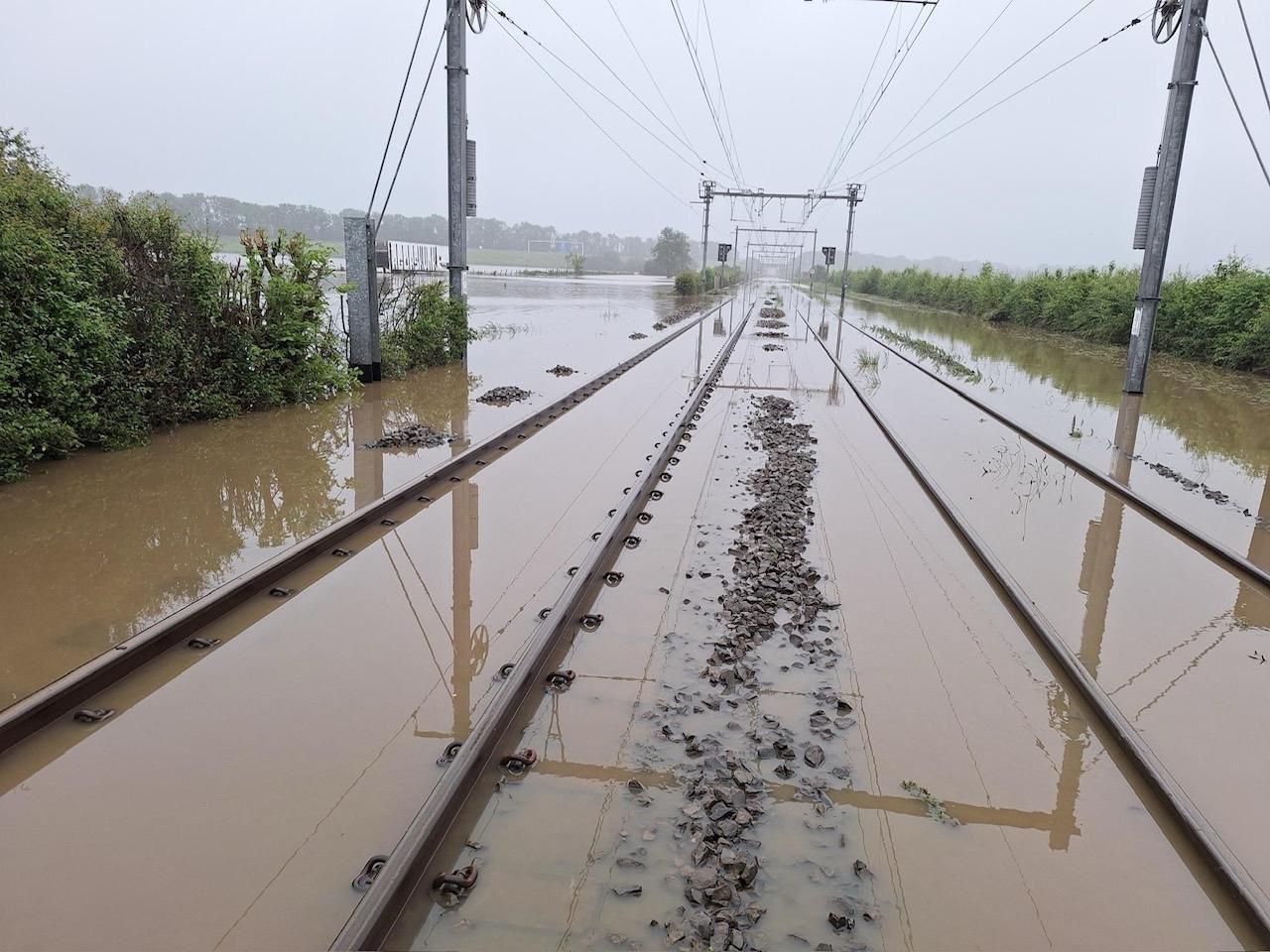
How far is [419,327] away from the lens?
14570 mm

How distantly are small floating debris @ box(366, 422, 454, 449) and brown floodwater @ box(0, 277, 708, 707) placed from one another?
0.21 metres

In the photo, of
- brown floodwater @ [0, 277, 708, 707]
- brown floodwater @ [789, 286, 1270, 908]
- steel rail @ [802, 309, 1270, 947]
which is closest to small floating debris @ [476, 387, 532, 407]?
brown floodwater @ [0, 277, 708, 707]

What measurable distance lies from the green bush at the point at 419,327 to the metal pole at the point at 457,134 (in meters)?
0.44

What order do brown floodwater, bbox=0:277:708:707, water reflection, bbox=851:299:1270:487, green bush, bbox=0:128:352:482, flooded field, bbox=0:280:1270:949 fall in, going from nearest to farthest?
flooded field, bbox=0:280:1270:949 → brown floodwater, bbox=0:277:708:707 → green bush, bbox=0:128:352:482 → water reflection, bbox=851:299:1270:487

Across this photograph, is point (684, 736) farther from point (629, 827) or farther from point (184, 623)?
point (184, 623)

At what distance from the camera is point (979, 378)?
1762 centimetres

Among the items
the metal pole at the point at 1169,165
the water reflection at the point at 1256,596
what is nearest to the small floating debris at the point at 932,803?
the water reflection at the point at 1256,596

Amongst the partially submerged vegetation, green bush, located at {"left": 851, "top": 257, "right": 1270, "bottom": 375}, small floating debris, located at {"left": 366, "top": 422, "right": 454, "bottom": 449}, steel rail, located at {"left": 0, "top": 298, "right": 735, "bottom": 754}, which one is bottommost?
steel rail, located at {"left": 0, "top": 298, "right": 735, "bottom": 754}

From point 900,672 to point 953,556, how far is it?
222 cm

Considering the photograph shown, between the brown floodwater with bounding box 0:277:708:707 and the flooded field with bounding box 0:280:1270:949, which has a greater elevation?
the brown floodwater with bounding box 0:277:708:707

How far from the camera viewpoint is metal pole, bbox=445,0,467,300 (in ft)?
44.7

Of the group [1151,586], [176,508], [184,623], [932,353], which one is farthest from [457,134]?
[932,353]

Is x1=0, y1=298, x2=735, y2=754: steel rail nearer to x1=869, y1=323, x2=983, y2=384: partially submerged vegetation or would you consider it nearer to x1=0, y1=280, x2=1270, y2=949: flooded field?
x1=0, y1=280, x2=1270, y2=949: flooded field

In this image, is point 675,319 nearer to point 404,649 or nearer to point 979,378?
point 979,378
